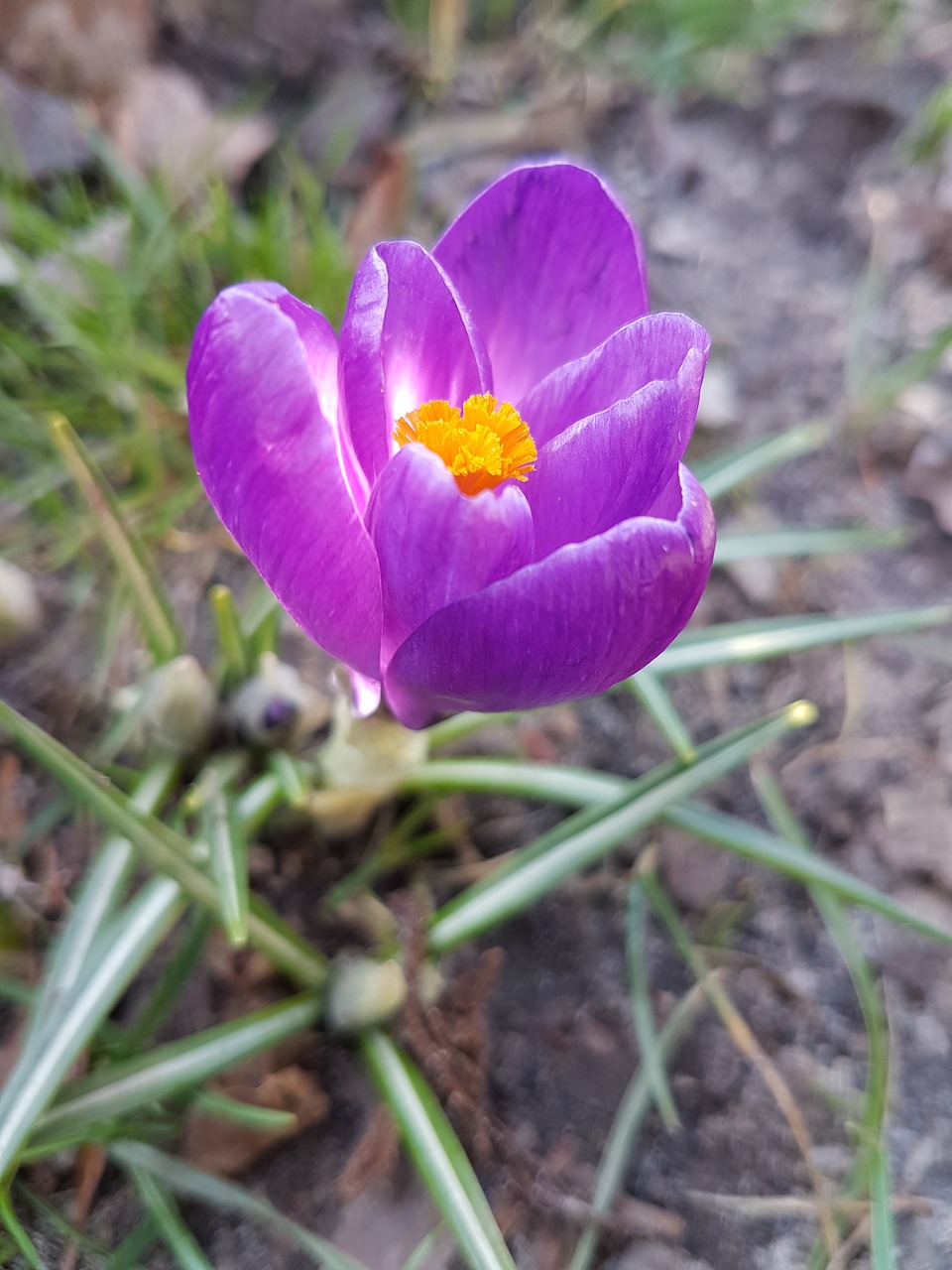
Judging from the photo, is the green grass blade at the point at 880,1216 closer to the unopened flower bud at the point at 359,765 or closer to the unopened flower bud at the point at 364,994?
the unopened flower bud at the point at 364,994

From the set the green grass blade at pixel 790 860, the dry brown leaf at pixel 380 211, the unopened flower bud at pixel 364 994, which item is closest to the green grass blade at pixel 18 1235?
the unopened flower bud at pixel 364 994

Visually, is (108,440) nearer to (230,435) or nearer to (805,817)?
(230,435)

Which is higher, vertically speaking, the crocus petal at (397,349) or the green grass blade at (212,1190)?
the crocus petal at (397,349)

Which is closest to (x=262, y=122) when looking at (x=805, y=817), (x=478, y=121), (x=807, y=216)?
(x=478, y=121)

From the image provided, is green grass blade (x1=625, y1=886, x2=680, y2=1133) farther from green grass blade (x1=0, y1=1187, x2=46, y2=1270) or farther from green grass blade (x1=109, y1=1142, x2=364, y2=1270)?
green grass blade (x1=0, y1=1187, x2=46, y2=1270)

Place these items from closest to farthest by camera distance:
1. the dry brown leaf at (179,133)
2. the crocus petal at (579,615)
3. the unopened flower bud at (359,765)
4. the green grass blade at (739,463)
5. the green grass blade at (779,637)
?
the crocus petal at (579,615) < the unopened flower bud at (359,765) < the green grass blade at (779,637) < the green grass blade at (739,463) < the dry brown leaf at (179,133)

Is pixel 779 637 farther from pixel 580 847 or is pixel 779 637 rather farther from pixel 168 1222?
pixel 168 1222

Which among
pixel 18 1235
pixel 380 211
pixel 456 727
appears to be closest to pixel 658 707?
pixel 456 727
